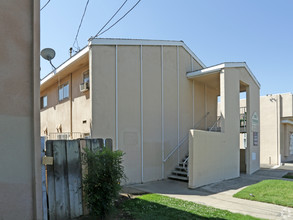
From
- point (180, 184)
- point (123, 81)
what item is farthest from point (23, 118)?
point (180, 184)

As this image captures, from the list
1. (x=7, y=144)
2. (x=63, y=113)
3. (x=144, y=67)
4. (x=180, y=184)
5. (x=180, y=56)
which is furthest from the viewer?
(x=63, y=113)

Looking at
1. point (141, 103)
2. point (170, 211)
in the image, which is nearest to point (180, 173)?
point (141, 103)

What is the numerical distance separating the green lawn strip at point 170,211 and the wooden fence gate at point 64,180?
1.15 meters

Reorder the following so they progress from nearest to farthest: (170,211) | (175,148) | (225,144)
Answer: (170,211) → (225,144) → (175,148)

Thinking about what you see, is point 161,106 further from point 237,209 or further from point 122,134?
point 237,209

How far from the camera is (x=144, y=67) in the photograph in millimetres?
10180

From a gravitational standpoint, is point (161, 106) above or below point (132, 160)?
above

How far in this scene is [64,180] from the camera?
14.9ft

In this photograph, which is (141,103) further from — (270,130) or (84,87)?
(270,130)

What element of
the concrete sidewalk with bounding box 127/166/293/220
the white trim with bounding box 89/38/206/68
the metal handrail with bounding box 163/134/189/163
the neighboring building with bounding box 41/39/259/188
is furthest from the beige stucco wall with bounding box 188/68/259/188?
the white trim with bounding box 89/38/206/68

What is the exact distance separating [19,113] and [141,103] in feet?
21.5

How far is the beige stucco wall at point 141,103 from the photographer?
9.12 meters

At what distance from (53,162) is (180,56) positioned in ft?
28.3

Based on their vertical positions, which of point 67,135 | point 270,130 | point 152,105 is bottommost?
point 270,130
